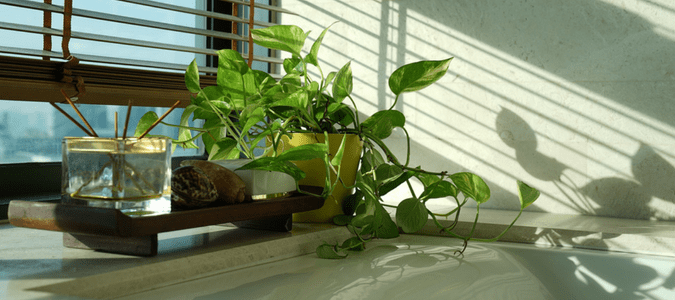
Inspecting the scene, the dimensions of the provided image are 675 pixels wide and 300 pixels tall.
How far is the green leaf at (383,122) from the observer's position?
0.94 meters

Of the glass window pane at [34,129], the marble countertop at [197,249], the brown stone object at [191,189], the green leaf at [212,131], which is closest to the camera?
the marble countertop at [197,249]

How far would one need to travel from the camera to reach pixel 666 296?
86 centimetres

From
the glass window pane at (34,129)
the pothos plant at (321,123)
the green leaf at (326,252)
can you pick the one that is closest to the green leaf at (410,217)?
the pothos plant at (321,123)

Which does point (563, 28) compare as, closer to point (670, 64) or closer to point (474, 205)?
point (670, 64)

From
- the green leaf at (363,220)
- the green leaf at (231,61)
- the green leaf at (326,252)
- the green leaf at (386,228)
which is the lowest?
the green leaf at (326,252)

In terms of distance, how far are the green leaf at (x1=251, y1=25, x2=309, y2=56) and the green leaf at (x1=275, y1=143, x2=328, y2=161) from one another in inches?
7.8

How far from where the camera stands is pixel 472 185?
2.69 feet

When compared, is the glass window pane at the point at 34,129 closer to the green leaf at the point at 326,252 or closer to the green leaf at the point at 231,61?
the green leaf at the point at 231,61

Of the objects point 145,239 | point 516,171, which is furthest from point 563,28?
point 145,239

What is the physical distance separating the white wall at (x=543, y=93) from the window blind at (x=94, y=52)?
13.8 inches

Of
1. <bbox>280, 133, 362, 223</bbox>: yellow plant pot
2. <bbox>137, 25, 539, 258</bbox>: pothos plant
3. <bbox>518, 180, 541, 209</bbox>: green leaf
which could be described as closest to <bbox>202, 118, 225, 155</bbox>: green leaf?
<bbox>137, 25, 539, 258</bbox>: pothos plant

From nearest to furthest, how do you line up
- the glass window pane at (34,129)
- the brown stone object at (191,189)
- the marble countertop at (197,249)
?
the marble countertop at (197,249) → the brown stone object at (191,189) → the glass window pane at (34,129)

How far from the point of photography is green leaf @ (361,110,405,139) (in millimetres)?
942

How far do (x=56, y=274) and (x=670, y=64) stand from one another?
118 cm
